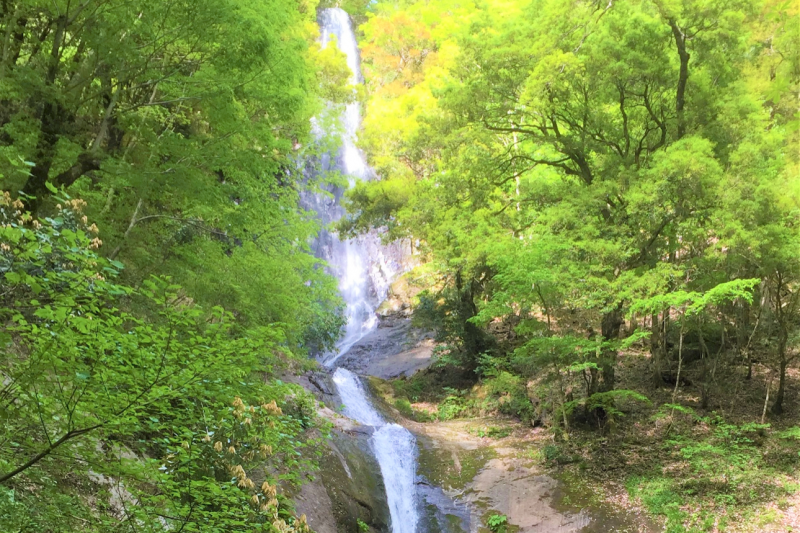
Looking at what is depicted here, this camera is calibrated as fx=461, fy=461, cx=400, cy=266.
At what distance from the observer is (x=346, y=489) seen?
8.85m

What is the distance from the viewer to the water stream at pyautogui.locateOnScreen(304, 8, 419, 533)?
10573 millimetres

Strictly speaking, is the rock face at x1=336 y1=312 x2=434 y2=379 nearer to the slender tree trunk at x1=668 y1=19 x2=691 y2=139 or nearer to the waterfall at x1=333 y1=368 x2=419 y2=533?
the waterfall at x1=333 y1=368 x2=419 y2=533

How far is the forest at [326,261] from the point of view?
8.87ft

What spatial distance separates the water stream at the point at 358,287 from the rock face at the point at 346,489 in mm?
374

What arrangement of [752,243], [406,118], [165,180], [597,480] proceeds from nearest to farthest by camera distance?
[165,180]
[752,243]
[597,480]
[406,118]

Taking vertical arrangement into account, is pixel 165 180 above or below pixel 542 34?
below

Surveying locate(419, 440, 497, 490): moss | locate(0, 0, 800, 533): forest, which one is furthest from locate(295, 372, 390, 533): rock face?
locate(419, 440, 497, 490): moss

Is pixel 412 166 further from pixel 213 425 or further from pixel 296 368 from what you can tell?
pixel 213 425

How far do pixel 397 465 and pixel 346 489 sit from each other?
2.49m

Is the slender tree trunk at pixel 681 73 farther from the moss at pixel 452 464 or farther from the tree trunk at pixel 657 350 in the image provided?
the moss at pixel 452 464

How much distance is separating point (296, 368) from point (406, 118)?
41.7 feet

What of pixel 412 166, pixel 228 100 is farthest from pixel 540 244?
pixel 412 166

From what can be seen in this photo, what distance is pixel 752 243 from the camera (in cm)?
792

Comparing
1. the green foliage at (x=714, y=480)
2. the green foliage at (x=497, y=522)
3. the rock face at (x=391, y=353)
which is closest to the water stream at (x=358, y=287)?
the rock face at (x=391, y=353)
